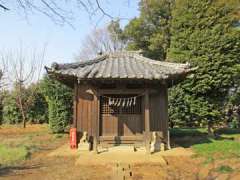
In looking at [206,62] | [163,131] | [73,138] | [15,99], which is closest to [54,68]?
[73,138]

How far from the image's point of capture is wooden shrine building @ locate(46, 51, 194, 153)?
1112 centimetres

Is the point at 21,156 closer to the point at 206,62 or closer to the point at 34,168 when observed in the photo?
the point at 34,168

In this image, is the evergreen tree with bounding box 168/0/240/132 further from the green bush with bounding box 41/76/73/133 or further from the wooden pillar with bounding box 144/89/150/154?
the green bush with bounding box 41/76/73/133

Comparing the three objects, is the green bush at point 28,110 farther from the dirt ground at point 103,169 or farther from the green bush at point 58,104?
the dirt ground at point 103,169

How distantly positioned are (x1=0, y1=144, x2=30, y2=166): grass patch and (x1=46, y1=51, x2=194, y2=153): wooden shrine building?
2.25 metres

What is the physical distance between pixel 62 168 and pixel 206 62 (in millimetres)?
11075

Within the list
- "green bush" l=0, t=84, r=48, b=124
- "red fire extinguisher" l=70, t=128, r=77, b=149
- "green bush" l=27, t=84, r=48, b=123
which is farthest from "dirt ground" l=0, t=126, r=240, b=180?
"green bush" l=27, t=84, r=48, b=123

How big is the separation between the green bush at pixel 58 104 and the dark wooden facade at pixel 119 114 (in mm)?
5552

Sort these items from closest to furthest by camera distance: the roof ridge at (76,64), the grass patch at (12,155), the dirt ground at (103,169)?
the dirt ground at (103,169), the grass patch at (12,155), the roof ridge at (76,64)

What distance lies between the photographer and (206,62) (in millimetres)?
16547

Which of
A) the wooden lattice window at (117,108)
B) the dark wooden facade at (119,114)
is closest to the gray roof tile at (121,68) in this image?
the dark wooden facade at (119,114)

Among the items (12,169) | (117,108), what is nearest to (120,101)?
(117,108)

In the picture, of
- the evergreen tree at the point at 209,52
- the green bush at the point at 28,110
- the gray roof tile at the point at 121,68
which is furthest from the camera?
the green bush at the point at 28,110

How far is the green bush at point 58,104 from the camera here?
17453 mm
